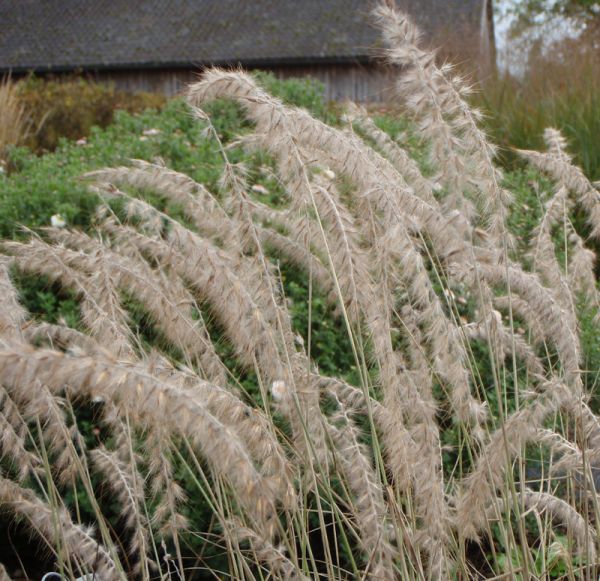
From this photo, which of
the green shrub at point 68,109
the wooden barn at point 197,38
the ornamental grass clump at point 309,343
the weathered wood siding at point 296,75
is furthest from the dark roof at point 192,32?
the ornamental grass clump at point 309,343

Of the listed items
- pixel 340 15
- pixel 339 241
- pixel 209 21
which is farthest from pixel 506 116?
pixel 209 21

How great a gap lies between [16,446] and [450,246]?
1251mm

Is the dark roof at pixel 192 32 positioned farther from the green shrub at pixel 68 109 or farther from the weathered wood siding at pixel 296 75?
the green shrub at pixel 68 109

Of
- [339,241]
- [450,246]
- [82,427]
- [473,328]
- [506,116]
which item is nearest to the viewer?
[339,241]

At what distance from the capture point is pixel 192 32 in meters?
21.4

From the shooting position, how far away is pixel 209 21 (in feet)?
71.4

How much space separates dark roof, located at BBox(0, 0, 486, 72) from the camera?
65.3 ft

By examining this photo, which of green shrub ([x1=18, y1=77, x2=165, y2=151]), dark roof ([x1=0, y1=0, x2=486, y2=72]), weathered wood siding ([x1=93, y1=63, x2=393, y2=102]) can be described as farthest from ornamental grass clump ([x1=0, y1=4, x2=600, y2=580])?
dark roof ([x1=0, y1=0, x2=486, y2=72])

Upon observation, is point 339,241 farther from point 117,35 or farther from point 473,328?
point 117,35

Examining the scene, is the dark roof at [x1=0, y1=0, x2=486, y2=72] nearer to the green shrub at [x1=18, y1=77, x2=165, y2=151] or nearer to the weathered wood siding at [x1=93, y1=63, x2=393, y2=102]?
the weathered wood siding at [x1=93, y1=63, x2=393, y2=102]

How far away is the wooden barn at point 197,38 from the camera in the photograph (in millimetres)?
19812

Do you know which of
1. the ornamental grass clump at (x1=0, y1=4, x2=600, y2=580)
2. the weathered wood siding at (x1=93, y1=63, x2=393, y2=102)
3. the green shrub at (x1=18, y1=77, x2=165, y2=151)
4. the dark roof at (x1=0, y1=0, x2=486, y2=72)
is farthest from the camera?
the dark roof at (x1=0, y1=0, x2=486, y2=72)

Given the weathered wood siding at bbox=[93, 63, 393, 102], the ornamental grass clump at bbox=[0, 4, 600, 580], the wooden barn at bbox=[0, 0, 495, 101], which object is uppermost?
the wooden barn at bbox=[0, 0, 495, 101]

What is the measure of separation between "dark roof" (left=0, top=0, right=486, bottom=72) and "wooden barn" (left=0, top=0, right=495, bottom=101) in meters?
0.02
